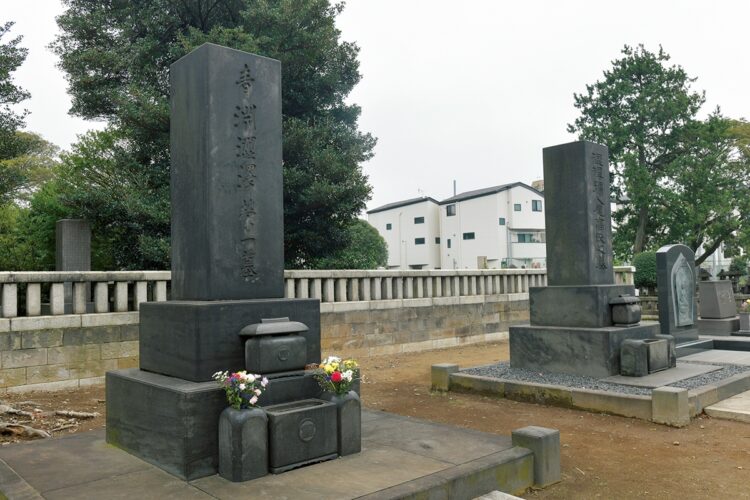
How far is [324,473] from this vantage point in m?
4.01

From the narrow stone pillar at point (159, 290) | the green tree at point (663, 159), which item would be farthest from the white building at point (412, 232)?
the narrow stone pillar at point (159, 290)

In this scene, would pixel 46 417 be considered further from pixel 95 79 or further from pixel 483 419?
pixel 95 79

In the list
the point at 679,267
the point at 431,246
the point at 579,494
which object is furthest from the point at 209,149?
the point at 431,246

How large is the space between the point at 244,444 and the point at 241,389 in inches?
15.1

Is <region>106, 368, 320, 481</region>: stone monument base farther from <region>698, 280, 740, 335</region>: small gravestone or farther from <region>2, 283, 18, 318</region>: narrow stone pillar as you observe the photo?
<region>698, 280, 740, 335</region>: small gravestone

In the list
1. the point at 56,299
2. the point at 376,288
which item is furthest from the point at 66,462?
the point at 376,288

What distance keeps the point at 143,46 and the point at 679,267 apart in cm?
1504

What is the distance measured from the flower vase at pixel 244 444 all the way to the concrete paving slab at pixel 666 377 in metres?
5.59

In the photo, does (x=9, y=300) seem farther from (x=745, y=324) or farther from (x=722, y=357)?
(x=745, y=324)

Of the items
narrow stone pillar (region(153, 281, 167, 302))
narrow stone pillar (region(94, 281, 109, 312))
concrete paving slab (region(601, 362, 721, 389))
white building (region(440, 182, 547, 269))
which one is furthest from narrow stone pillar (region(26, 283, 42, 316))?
white building (region(440, 182, 547, 269))

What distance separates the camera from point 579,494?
14.6ft

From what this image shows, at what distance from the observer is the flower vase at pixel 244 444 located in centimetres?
386

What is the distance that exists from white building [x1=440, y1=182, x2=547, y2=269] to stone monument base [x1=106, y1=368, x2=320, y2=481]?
38200 millimetres

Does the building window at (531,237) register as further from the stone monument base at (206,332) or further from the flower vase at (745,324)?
the stone monument base at (206,332)
